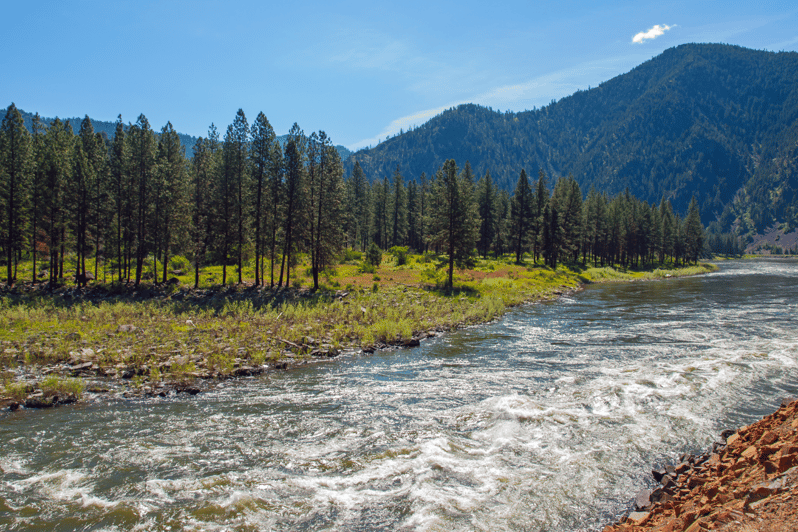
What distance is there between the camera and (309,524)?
7215 millimetres

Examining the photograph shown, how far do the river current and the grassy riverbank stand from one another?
5.20 ft

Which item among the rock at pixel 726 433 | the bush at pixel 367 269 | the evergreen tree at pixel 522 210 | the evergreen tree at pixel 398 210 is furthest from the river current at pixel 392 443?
the evergreen tree at pixel 398 210

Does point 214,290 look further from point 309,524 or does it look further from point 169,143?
point 309,524

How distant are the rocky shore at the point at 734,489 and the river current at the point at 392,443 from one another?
725mm

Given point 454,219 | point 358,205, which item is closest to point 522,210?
point 358,205

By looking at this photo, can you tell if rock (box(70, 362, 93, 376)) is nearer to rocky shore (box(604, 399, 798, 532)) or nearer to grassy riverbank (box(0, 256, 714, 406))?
grassy riverbank (box(0, 256, 714, 406))

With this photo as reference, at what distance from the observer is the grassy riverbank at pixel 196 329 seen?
14820 mm

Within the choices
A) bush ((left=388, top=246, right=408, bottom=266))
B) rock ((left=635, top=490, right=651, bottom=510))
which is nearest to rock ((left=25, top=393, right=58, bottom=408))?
rock ((left=635, top=490, right=651, bottom=510))

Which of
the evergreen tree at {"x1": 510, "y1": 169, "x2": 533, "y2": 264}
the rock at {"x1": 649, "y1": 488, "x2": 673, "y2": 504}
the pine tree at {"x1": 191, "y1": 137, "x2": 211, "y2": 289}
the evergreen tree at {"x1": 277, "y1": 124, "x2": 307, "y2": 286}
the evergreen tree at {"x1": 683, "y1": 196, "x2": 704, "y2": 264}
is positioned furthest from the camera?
the evergreen tree at {"x1": 683, "y1": 196, "x2": 704, "y2": 264}

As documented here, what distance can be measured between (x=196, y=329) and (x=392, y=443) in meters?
15.7

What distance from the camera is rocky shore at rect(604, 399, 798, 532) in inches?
193

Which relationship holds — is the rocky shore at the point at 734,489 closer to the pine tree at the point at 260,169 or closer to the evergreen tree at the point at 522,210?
the pine tree at the point at 260,169

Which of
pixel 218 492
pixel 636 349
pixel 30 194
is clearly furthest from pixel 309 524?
pixel 30 194

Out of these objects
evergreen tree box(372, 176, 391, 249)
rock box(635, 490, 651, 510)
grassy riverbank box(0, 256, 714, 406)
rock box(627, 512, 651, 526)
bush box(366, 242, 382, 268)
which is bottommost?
rock box(635, 490, 651, 510)
